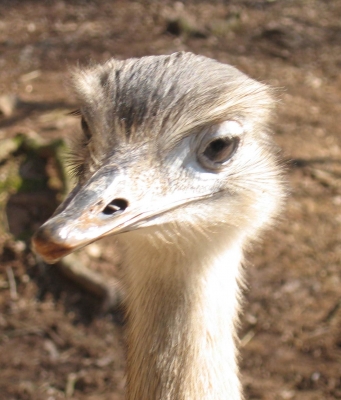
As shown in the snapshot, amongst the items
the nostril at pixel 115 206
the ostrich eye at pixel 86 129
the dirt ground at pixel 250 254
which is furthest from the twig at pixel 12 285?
the nostril at pixel 115 206

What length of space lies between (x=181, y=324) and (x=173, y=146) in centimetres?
50

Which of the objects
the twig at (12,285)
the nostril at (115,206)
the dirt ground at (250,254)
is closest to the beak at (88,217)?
the nostril at (115,206)

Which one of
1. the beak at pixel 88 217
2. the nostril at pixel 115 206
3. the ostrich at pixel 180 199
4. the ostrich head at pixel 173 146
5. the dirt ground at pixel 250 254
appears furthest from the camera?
the dirt ground at pixel 250 254

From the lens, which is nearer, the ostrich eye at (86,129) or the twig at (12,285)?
the ostrich eye at (86,129)

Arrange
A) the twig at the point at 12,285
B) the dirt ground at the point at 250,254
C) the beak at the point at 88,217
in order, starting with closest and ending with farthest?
the beak at the point at 88,217
the dirt ground at the point at 250,254
the twig at the point at 12,285

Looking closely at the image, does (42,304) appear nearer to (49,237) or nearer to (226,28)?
(49,237)

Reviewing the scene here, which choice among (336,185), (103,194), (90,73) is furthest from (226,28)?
(103,194)

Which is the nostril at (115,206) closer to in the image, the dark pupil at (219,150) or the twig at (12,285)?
the dark pupil at (219,150)

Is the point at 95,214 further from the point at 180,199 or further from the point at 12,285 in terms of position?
the point at 12,285

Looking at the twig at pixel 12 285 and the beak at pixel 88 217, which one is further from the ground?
the beak at pixel 88 217

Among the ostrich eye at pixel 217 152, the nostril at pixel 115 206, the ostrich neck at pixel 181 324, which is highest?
the nostril at pixel 115 206

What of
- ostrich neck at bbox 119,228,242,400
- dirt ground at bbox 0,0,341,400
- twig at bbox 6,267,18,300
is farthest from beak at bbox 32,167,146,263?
twig at bbox 6,267,18,300

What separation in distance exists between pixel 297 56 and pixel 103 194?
200 inches

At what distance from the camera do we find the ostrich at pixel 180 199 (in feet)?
6.20
